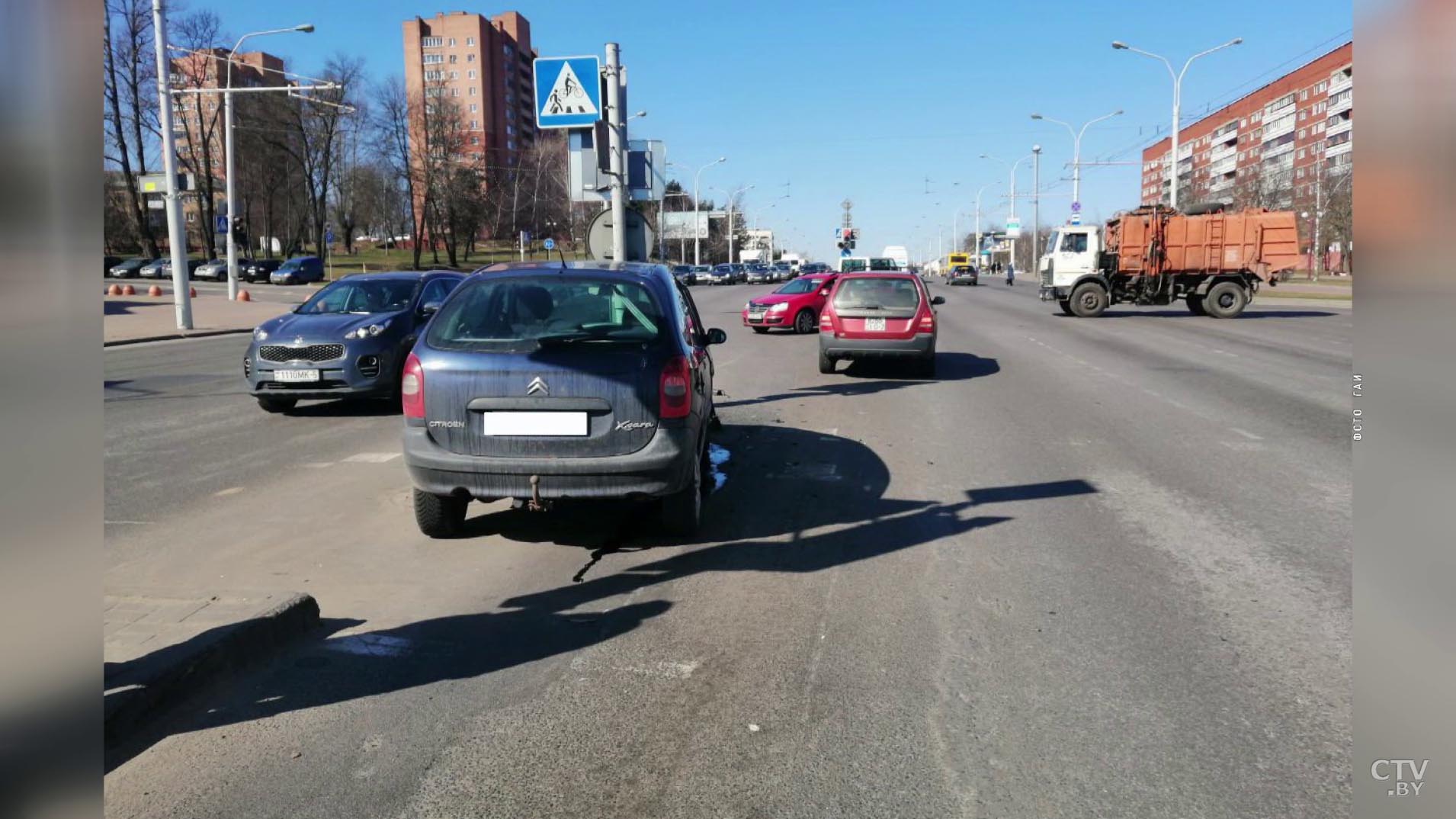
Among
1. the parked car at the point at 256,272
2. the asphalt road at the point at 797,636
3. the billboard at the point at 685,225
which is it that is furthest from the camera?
the billboard at the point at 685,225

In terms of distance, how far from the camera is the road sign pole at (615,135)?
1110 cm

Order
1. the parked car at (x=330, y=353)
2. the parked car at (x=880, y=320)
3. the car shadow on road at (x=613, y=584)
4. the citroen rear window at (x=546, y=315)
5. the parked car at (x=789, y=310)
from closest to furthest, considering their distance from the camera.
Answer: the car shadow on road at (x=613, y=584) → the citroen rear window at (x=546, y=315) → the parked car at (x=330, y=353) → the parked car at (x=880, y=320) → the parked car at (x=789, y=310)

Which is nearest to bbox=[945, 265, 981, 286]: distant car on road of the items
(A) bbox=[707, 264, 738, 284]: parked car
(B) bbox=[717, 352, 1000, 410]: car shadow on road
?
(A) bbox=[707, 264, 738, 284]: parked car

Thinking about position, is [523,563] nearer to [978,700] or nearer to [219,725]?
[219,725]

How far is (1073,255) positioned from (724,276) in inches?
1885

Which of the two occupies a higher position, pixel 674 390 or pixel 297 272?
pixel 297 272

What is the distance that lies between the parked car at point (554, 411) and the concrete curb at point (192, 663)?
1.20 m

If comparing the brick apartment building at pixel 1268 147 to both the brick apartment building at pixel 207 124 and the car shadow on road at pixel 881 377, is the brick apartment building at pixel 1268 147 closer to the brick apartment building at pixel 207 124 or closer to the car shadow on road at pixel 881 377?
the car shadow on road at pixel 881 377

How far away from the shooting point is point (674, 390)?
529cm

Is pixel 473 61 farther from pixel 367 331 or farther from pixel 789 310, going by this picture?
pixel 367 331

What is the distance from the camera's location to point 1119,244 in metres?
28.6

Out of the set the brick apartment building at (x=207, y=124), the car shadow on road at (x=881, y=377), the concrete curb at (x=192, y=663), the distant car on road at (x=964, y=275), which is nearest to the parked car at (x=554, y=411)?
the concrete curb at (x=192, y=663)

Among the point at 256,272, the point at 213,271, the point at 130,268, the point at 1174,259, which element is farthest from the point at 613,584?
the point at 130,268

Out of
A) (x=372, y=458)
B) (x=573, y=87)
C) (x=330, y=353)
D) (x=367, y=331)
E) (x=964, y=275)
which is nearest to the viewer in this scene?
(x=372, y=458)
